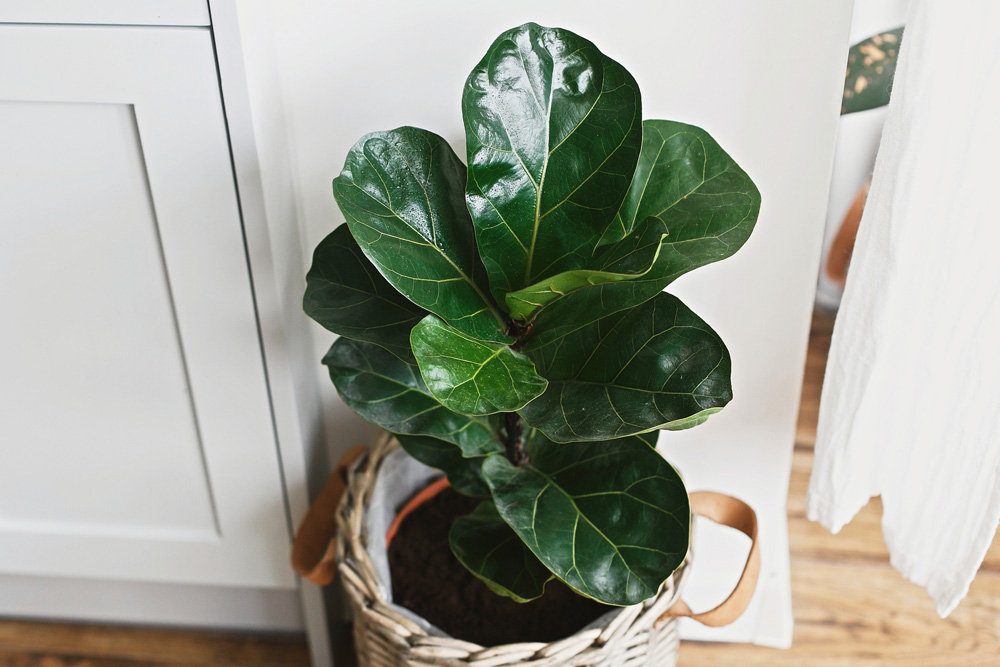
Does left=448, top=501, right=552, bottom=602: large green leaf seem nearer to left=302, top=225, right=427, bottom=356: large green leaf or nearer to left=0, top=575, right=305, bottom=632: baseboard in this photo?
left=302, top=225, right=427, bottom=356: large green leaf

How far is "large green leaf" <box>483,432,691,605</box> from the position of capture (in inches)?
28.5

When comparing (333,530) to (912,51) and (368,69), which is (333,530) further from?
(912,51)

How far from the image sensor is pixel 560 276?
25.3 inches

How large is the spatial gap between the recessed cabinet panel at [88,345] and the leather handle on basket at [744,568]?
0.63m

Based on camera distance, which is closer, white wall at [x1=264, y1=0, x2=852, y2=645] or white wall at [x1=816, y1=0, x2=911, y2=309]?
white wall at [x1=264, y1=0, x2=852, y2=645]

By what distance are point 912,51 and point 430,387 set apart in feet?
1.78

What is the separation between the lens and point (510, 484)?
82cm

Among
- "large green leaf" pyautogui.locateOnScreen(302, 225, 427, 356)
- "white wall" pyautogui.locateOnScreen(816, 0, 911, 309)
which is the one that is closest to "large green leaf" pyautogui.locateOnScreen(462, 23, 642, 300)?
"large green leaf" pyautogui.locateOnScreen(302, 225, 427, 356)

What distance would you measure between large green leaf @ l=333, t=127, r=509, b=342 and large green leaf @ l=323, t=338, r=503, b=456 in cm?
16

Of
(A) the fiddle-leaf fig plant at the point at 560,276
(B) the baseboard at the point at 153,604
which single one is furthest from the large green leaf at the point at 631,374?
(B) the baseboard at the point at 153,604

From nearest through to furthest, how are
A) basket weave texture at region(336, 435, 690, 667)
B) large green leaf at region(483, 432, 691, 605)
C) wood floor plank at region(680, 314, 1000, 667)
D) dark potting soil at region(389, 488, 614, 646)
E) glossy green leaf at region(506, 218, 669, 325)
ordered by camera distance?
glossy green leaf at region(506, 218, 669, 325)
large green leaf at region(483, 432, 691, 605)
basket weave texture at region(336, 435, 690, 667)
dark potting soil at region(389, 488, 614, 646)
wood floor plank at region(680, 314, 1000, 667)

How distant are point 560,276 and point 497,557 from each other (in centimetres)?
36

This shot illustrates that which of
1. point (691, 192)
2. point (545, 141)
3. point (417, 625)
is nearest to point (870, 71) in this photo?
point (691, 192)

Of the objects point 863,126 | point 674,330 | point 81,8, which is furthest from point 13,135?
point 863,126
